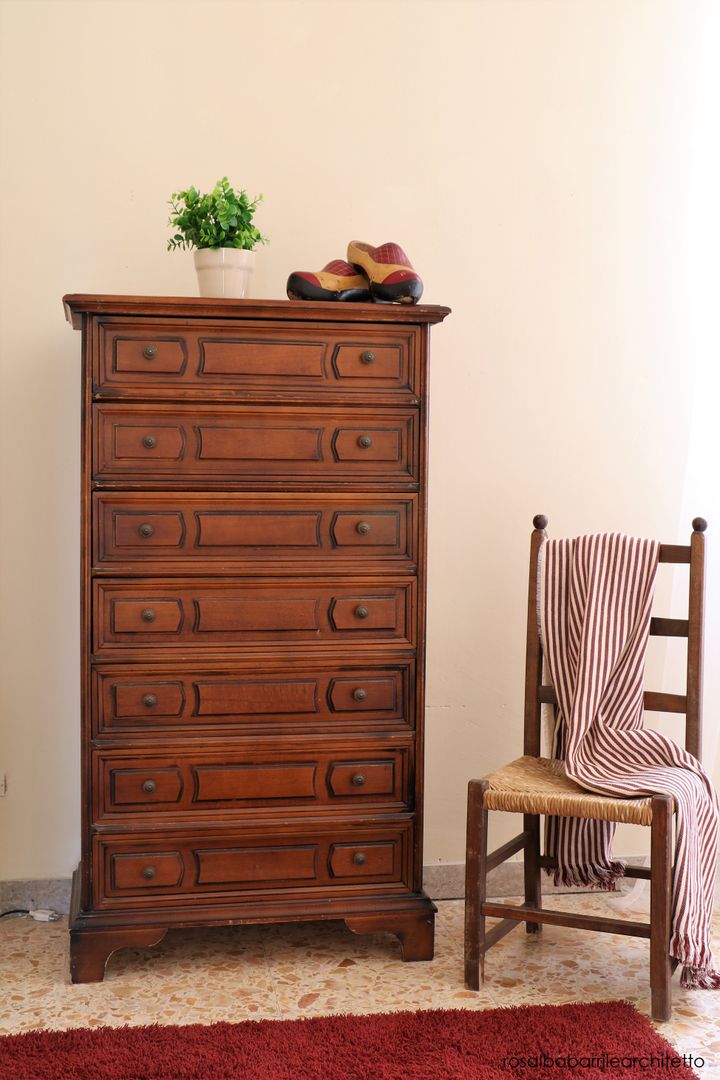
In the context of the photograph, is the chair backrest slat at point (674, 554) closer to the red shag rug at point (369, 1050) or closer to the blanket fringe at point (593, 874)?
the blanket fringe at point (593, 874)

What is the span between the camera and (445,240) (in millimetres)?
3047

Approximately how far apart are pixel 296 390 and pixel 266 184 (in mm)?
791

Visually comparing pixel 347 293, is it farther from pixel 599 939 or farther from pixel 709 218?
pixel 599 939

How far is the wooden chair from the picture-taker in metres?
2.29

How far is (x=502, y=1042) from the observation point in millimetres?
2199

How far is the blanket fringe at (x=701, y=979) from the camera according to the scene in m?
2.39

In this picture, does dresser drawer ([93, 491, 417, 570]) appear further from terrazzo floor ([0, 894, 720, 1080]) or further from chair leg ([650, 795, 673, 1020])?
terrazzo floor ([0, 894, 720, 1080])

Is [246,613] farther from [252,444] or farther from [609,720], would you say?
[609,720]

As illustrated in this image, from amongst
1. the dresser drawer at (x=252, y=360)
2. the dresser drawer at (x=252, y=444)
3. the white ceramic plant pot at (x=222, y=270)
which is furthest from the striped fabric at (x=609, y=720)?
the white ceramic plant pot at (x=222, y=270)

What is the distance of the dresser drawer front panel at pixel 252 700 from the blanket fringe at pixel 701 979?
847mm

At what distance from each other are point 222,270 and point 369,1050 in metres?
1.78

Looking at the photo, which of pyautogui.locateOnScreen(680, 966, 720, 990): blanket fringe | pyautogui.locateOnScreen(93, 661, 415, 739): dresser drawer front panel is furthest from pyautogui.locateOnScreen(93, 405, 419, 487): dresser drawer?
pyautogui.locateOnScreen(680, 966, 720, 990): blanket fringe

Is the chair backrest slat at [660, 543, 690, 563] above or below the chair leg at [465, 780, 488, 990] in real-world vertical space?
above

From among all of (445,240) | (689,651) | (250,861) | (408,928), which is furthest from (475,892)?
(445,240)
